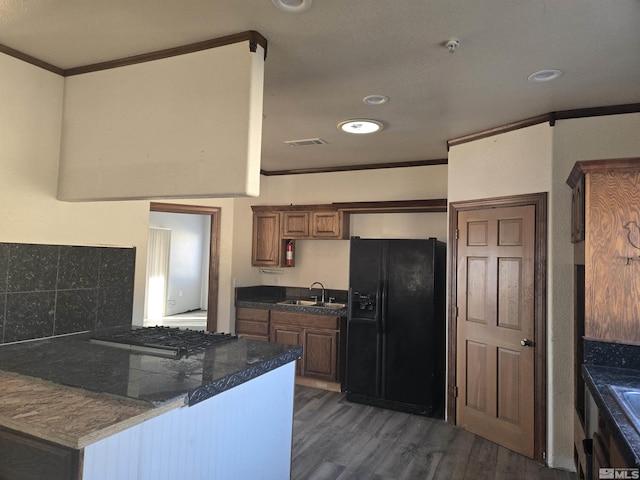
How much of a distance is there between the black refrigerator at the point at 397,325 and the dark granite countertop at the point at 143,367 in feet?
6.26

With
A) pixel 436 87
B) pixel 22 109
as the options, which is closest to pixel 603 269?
pixel 436 87

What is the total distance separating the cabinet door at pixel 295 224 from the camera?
16.1 ft

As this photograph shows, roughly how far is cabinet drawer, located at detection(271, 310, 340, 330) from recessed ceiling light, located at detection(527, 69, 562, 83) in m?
2.81

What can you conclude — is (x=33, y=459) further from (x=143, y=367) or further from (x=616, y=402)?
(x=616, y=402)

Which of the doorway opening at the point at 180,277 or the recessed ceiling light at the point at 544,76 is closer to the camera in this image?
the recessed ceiling light at the point at 544,76

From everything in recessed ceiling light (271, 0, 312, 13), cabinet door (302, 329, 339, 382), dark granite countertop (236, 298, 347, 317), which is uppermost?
recessed ceiling light (271, 0, 312, 13)

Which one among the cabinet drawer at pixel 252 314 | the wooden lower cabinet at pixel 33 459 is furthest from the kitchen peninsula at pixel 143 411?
the cabinet drawer at pixel 252 314

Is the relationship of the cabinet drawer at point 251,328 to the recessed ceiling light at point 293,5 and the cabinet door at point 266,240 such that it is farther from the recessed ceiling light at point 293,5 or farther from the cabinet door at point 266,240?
the recessed ceiling light at point 293,5

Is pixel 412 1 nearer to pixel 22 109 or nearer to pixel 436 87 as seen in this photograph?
pixel 436 87

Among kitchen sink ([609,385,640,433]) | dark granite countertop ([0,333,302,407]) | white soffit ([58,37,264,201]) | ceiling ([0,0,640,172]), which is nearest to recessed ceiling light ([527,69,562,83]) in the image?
ceiling ([0,0,640,172])

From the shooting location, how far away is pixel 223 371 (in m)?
1.71

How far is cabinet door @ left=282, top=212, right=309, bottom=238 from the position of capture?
16.1ft

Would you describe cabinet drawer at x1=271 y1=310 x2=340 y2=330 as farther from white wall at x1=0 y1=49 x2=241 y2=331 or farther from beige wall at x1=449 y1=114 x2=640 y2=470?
white wall at x1=0 y1=49 x2=241 y2=331

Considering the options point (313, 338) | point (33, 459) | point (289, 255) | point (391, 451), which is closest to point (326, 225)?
point (289, 255)
